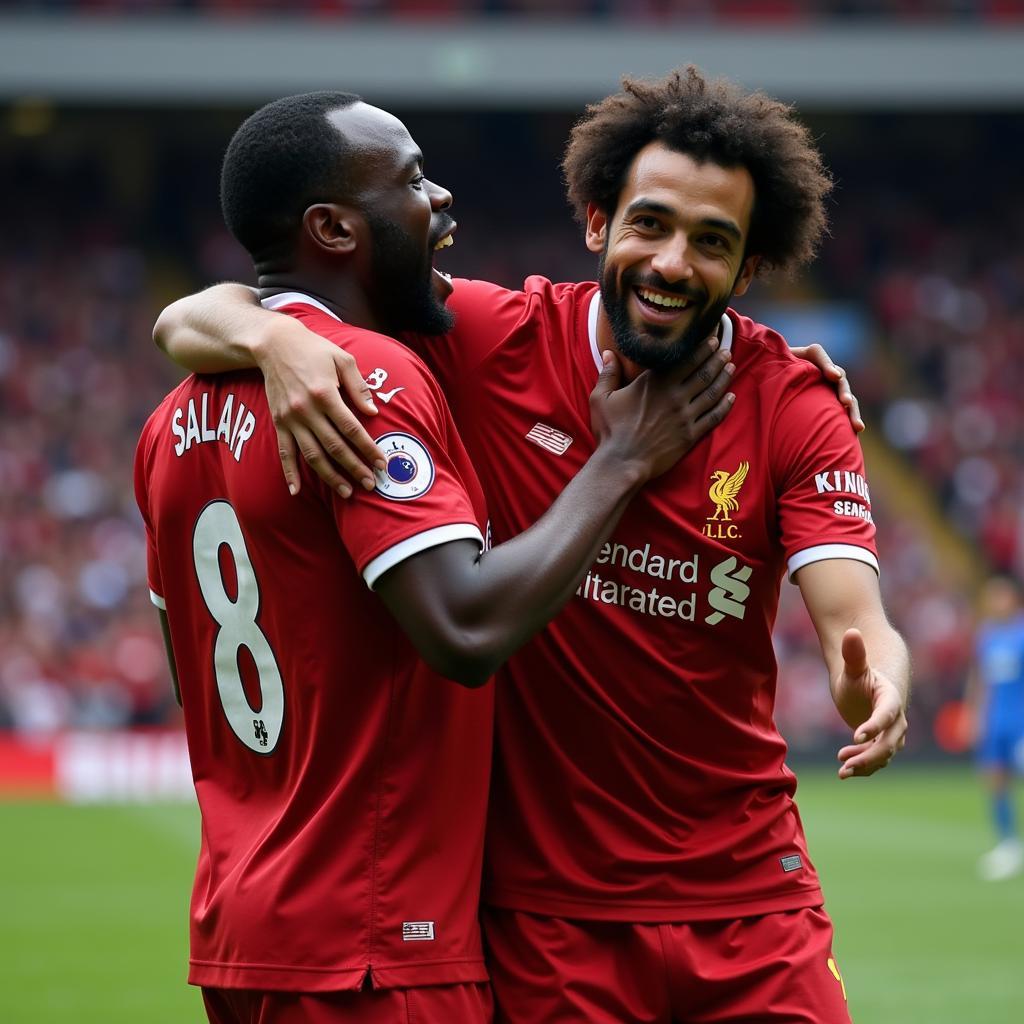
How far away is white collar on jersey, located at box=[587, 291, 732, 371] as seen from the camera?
3.77 meters

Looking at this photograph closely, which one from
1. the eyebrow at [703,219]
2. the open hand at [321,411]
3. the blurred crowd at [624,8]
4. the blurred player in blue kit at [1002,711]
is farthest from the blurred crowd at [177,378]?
the open hand at [321,411]

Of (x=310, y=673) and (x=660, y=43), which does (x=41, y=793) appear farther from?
(x=310, y=673)

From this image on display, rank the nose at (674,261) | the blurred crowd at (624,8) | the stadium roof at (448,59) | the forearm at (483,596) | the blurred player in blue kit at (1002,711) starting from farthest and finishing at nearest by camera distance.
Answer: the blurred crowd at (624,8), the stadium roof at (448,59), the blurred player in blue kit at (1002,711), the nose at (674,261), the forearm at (483,596)

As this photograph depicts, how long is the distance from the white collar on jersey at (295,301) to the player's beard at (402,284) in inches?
3.9

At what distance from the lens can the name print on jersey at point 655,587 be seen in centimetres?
359

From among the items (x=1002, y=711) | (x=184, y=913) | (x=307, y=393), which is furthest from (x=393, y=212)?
(x=1002, y=711)

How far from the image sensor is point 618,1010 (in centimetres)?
348

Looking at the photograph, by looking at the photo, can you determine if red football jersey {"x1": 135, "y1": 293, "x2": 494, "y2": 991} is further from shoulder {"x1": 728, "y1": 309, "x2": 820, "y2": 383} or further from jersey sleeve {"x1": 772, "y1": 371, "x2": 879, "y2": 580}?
shoulder {"x1": 728, "y1": 309, "x2": 820, "y2": 383}

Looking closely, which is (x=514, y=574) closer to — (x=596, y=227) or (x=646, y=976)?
(x=646, y=976)

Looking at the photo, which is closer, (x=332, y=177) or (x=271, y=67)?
(x=332, y=177)

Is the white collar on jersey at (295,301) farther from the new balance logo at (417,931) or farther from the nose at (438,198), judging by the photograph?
the new balance logo at (417,931)

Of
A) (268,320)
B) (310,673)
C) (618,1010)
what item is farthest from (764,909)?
(268,320)

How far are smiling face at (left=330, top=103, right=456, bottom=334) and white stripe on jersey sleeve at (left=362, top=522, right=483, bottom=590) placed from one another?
1.97 ft

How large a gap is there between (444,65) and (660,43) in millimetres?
3093
